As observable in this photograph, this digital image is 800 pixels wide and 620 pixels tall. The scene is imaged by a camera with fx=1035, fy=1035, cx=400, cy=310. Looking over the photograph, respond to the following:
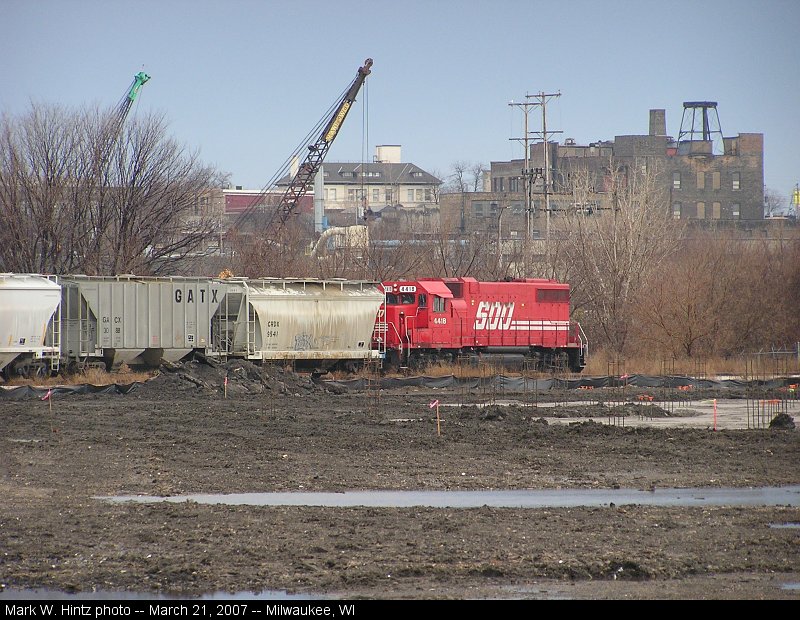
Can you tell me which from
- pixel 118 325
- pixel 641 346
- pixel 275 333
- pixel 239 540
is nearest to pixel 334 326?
pixel 275 333

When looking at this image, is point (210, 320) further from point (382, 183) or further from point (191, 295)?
point (382, 183)

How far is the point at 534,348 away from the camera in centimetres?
4169

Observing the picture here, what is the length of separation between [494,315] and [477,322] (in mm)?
855

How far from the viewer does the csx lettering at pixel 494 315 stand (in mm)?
40562

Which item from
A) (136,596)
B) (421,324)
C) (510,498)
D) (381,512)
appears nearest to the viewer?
(136,596)

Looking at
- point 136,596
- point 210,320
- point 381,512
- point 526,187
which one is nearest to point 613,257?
point 526,187

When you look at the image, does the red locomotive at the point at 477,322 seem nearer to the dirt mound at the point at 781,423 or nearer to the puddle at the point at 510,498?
the dirt mound at the point at 781,423

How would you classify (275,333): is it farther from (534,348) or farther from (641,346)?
(641,346)

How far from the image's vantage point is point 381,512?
13.1m

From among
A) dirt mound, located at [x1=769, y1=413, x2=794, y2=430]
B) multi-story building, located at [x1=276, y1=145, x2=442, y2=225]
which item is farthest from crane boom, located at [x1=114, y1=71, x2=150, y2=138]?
multi-story building, located at [x1=276, y1=145, x2=442, y2=225]

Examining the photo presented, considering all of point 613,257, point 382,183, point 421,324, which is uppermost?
point 382,183

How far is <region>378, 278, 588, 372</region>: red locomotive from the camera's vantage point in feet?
130

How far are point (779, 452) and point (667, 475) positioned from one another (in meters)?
3.53

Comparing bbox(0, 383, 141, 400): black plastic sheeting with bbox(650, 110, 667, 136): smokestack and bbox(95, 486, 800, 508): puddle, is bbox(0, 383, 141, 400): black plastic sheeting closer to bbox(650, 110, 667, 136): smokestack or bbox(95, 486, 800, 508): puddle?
bbox(95, 486, 800, 508): puddle
